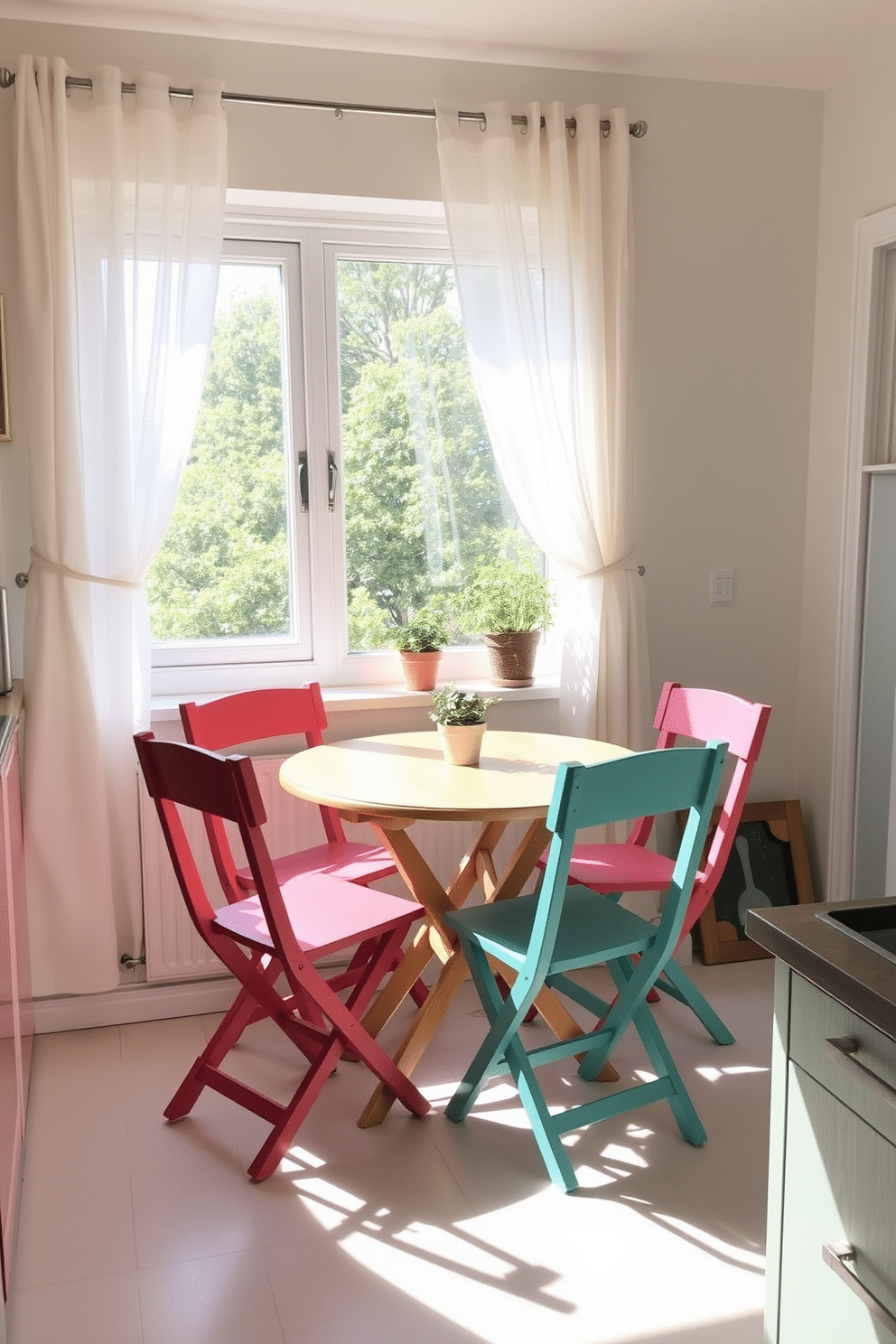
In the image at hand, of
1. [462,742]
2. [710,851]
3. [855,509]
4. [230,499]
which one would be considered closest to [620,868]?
[710,851]

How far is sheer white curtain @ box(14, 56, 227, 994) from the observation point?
2.86m

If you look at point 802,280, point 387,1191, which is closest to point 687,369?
point 802,280

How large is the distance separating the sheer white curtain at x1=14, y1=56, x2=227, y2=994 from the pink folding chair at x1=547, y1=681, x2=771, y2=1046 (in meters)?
1.29

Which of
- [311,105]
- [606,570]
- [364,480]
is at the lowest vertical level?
[606,570]

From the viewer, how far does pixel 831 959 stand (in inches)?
47.3

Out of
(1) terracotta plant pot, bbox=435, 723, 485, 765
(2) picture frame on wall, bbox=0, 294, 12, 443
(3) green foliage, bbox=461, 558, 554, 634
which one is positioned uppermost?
(2) picture frame on wall, bbox=0, 294, 12, 443

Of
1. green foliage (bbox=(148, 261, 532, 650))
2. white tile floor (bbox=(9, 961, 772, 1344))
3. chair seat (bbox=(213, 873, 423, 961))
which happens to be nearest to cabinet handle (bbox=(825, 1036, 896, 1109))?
white tile floor (bbox=(9, 961, 772, 1344))

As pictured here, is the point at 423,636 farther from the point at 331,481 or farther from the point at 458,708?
the point at 458,708

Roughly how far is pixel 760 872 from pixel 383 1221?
1.88 metres

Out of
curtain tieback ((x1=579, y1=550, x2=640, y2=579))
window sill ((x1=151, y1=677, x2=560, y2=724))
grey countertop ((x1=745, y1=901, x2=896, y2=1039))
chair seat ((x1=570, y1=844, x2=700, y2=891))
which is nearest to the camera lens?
grey countertop ((x1=745, y1=901, x2=896, y2=1039))

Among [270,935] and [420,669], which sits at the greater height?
[420,669]

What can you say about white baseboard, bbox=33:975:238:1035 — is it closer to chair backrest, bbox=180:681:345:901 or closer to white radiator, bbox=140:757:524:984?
white radiator, bbox=140:757:524:984

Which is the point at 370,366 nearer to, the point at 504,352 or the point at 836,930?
the point at 504,352

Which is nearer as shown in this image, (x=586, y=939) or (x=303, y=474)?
(x=586, y=939)
